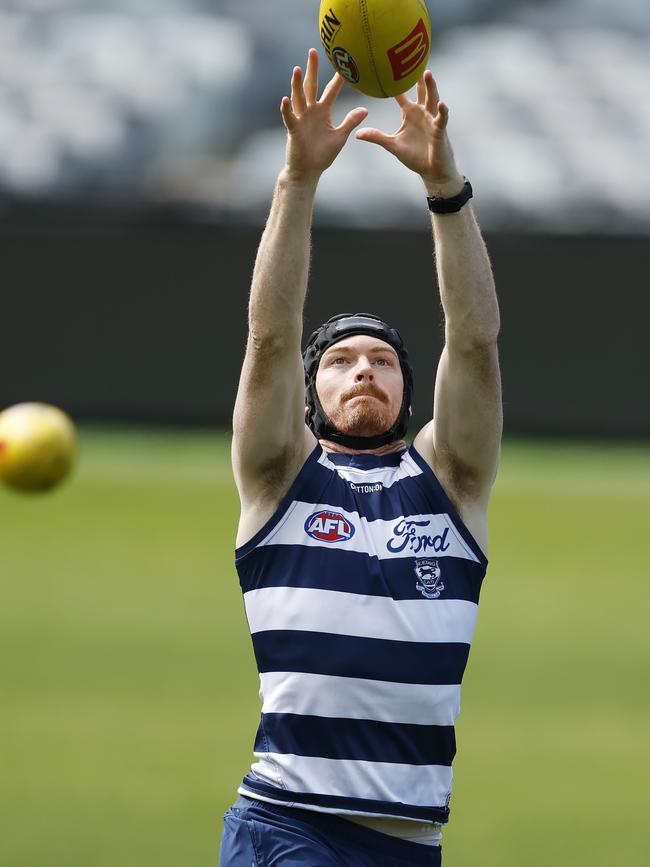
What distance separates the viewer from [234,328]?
68.1ft

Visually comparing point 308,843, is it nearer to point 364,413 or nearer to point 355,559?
A: point 355,559

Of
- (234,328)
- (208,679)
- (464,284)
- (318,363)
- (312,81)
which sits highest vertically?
(234,328)

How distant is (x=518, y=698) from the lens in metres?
10.8

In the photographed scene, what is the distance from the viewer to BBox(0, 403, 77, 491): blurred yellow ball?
7.08 meters

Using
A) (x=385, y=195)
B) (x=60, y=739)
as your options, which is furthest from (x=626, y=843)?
(x=385, y=195)

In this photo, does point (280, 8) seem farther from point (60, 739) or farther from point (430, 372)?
point (60, 739)

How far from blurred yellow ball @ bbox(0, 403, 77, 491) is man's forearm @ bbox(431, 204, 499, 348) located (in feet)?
10.4

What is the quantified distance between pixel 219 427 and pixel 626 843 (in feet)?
45.2

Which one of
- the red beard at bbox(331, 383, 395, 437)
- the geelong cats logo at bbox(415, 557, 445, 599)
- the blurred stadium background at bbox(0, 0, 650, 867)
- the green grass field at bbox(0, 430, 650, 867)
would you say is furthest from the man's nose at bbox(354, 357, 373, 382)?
the blurred stadium background at bbox(0, 0, 650, 867)

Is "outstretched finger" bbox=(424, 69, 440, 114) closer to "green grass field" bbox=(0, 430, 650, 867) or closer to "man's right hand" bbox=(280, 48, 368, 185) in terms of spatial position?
"man's right hand" bbox=(280, 48, 368, 185)

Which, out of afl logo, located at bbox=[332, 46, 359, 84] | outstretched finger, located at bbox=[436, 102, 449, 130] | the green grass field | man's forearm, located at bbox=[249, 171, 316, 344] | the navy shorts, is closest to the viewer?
the navy shorts

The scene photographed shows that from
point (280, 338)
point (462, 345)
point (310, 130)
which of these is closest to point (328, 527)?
point (280, 338)

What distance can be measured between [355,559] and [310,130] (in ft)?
4.50

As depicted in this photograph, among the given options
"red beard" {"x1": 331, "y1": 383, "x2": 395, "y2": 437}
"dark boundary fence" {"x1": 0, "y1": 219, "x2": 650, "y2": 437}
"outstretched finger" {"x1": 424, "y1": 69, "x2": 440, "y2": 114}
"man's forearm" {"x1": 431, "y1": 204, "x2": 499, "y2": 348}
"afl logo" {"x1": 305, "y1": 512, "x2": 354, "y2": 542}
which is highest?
"dark boundary fence" {"x1": 0, "y1": 219, "x2": 650, "y2": 437}
